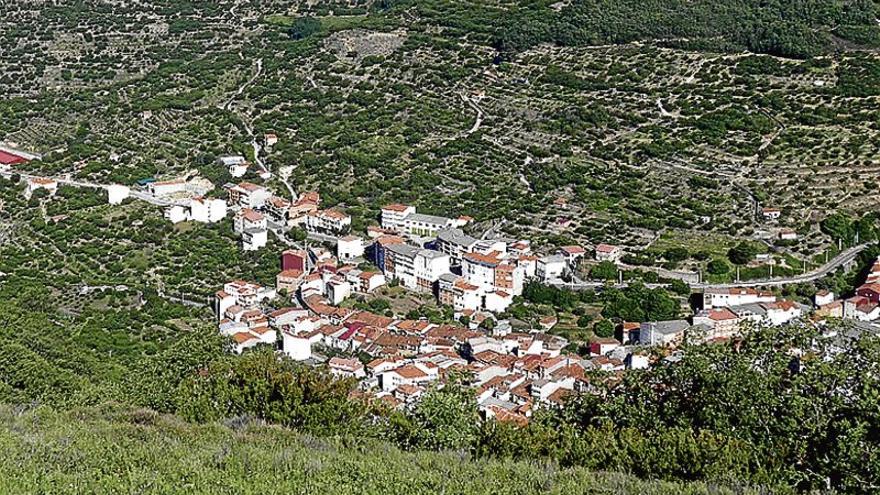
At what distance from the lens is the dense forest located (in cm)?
3862

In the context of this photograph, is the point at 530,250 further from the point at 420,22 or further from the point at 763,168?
the point at 420,22

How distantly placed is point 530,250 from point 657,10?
1729 centimetres

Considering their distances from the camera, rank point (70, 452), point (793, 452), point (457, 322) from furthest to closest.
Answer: point (457, 322) → point (793, 452) → point (70, 452)

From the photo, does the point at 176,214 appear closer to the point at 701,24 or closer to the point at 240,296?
the point at 240,296

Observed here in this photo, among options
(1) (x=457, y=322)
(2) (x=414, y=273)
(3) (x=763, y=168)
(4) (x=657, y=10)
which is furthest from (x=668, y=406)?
(4) (x=657, y=10)

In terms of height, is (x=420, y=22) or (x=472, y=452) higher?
(x=472, y=452)

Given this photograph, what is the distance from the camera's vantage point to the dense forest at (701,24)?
1521 inches

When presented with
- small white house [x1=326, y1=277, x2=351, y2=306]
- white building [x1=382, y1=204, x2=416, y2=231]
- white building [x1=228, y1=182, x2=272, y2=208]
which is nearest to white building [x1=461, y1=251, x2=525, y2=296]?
small white house [x1=326, y1=277, x2=351, y2=306]

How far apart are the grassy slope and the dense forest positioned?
3131 cm

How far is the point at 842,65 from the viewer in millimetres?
35406

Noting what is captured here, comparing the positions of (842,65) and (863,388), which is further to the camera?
(842,65)

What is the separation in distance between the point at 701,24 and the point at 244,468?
35006mm

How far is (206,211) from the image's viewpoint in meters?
31.5

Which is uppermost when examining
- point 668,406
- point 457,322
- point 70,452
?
point 70,452
